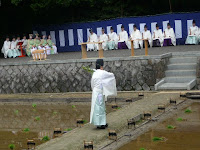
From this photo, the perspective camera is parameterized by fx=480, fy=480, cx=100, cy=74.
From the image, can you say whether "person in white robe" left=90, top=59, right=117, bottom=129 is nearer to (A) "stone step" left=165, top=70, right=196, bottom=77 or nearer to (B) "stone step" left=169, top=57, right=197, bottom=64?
(A) "stone step" left=165, top=70, right=196, bottom=77

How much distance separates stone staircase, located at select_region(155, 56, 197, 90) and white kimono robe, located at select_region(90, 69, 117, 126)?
5.47 m

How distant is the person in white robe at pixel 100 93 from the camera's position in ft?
38.7

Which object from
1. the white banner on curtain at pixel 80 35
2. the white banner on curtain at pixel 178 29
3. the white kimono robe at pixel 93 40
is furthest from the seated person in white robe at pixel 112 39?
the white banner on curtain at pixel 178 29

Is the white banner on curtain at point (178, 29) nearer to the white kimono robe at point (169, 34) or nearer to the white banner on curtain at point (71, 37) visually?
the white kimono robe at point (169, 34)

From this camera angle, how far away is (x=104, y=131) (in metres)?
11.6

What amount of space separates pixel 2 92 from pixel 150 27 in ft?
34.0

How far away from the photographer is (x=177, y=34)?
90.1 feet

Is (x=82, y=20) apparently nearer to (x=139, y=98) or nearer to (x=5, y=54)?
(x=5, y=54)

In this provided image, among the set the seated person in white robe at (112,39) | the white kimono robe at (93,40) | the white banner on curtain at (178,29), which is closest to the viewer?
the white banner on curtain at (178,29)

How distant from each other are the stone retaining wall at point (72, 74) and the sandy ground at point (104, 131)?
8.53 ft

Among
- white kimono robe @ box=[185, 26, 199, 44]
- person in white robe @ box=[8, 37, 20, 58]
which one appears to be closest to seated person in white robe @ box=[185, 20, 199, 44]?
white kimono robe @ box=[185, 26, 199, 44]

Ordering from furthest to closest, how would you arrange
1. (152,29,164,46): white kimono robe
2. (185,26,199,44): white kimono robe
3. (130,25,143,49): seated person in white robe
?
(130,25,143,49): seated person in white robe < (152,29,164,46): white kimono robe < (185,26,199,44): white kimono robe

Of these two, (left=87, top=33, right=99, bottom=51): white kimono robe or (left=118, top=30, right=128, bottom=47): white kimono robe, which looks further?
(left=87, top=33, right=99, bottom=51): white kimono robe

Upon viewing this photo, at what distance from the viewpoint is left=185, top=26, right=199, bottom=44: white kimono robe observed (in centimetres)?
2648
